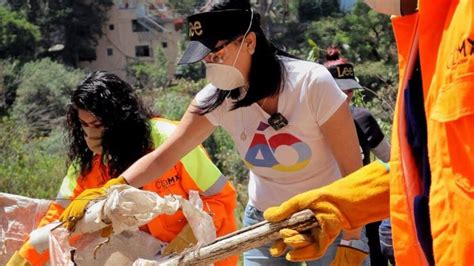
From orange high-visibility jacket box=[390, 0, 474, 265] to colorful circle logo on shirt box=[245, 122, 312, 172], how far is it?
1.04 metres

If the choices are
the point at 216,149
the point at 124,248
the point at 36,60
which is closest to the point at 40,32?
the point at 36,60

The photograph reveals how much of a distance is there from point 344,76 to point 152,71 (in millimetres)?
38412

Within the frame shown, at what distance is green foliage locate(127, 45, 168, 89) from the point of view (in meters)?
39.4

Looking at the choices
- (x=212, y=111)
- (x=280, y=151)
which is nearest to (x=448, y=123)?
(x=280, y=151)

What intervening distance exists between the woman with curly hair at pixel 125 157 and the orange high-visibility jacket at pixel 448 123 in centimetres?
146

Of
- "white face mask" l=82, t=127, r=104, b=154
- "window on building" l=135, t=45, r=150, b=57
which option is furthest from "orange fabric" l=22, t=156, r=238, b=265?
"window on building" l=135, t=45, r=150, b=57

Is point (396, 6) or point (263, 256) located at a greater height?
point (396, 6)

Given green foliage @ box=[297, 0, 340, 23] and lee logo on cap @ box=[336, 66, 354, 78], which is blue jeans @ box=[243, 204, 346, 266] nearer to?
lee logo on cap @ box=[336, 66, 354, 78]

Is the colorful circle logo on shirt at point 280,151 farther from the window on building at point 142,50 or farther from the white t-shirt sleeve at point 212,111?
the window on building at point 142,50

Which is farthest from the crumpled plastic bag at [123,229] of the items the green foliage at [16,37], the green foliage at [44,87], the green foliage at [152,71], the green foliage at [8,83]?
the green foliage at [16,37]

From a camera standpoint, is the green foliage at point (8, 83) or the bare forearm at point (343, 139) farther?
the green foliage at point (8, 83)

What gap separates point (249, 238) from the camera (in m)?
1.65

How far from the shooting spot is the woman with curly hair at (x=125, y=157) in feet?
8.74

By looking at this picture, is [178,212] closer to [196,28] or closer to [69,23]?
[196,28]
